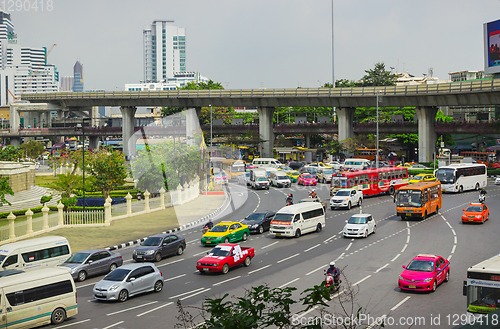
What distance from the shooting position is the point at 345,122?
83.7 metres

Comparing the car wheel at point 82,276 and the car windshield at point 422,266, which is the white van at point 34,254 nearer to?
the car wheel at point 82,276

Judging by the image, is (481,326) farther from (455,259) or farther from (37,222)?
(37,222)

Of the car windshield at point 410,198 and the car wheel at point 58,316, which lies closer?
the car wheel at point 58,316

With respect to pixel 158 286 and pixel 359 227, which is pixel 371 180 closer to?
pixel 359 227

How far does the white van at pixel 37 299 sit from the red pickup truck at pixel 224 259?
280 inches

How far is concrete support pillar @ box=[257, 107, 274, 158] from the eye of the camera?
290 ft

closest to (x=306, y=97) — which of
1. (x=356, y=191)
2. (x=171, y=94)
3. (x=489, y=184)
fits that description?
(x=171, y=94)

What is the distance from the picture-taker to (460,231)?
32344mm

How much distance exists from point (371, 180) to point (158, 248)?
2758 cm

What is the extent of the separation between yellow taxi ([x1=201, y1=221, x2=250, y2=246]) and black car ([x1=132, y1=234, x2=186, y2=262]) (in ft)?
5.74

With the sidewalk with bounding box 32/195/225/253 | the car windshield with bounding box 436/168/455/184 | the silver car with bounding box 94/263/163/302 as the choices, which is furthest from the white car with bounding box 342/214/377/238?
the car windshield with bounding box 436/168/455/184

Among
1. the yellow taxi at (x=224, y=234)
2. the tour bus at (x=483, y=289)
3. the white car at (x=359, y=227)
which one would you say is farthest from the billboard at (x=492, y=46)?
the tour bus at (x=483, y=289)

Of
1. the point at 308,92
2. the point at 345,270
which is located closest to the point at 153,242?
the point at 345,270

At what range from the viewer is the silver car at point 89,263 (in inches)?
938
